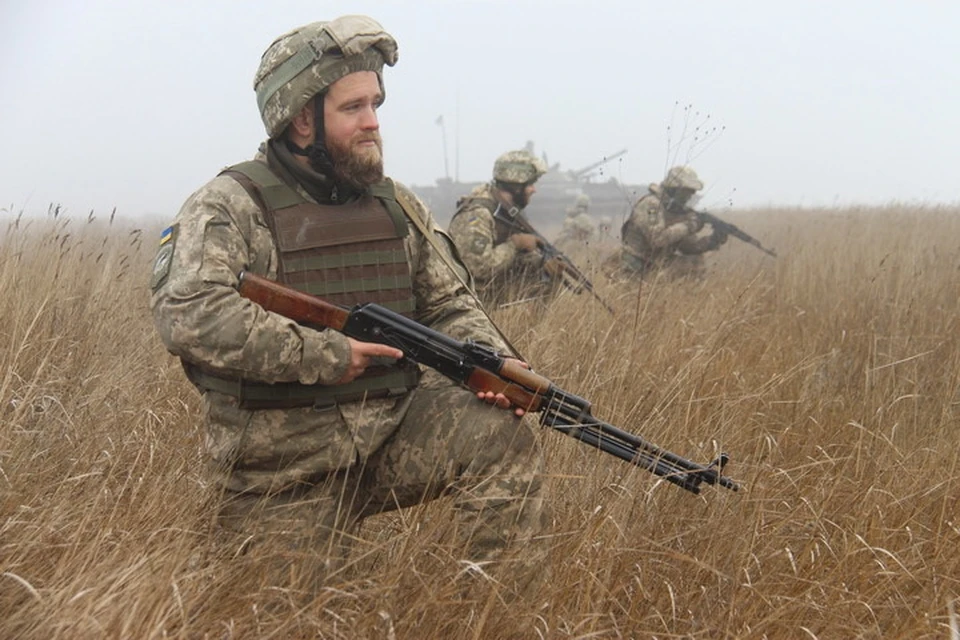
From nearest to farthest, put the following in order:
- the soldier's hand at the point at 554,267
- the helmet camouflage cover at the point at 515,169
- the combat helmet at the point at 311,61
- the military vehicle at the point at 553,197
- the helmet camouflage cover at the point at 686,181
Result: the combat helmet at the point at 311,61, the soldier's hand at the point at 554,267, the helmet camouflage cover at the point at 515,169, the helmet camouflage cover at the point at 686,181, the military vehicle at the point at 553,197

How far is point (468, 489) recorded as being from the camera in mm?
2479

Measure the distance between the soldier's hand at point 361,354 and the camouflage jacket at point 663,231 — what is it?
676cm

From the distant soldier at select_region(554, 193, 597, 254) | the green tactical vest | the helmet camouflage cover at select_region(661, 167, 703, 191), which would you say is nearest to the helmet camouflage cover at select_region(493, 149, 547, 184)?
the helmet camouflage cover at select_region(661, 167, 703, 191)

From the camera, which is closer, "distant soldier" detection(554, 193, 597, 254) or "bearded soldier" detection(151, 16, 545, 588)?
"bearded soldier" detection(151, 16, 545, 588)

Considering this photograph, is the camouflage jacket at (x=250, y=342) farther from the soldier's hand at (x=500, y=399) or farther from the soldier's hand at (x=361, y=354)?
the soldier's hand at (x=500, y=399)

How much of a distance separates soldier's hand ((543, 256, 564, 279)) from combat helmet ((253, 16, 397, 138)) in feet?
13.0

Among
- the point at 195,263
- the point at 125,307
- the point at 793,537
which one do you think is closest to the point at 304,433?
the point at 195,263

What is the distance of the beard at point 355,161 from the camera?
8.71ft

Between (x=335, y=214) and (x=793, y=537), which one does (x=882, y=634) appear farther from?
(x=335, y=214)

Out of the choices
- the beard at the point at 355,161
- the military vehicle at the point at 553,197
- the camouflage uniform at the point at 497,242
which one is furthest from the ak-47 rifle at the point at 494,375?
the military vehicle at the point at 553,197

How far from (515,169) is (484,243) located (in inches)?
30.5

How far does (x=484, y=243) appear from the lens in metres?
6.50

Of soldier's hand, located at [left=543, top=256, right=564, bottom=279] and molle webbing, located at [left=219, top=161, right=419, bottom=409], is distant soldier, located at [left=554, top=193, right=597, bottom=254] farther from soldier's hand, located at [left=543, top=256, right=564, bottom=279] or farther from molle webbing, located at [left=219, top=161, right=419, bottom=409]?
molle webbing, located at [left=219, top=161, right=419, bottom=409]

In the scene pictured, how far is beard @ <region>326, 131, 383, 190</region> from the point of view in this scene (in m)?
2.65
